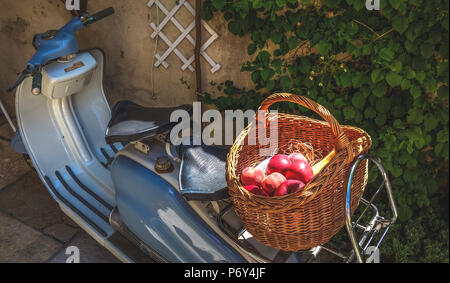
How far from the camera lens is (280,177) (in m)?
1.40

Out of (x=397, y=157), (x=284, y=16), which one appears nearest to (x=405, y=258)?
(x=397, y=157)

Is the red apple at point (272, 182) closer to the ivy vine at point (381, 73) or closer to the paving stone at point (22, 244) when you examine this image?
the ivy vine at point (381, 73)

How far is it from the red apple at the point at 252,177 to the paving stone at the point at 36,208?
52.6 inches

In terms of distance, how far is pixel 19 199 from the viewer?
2557 millimetres

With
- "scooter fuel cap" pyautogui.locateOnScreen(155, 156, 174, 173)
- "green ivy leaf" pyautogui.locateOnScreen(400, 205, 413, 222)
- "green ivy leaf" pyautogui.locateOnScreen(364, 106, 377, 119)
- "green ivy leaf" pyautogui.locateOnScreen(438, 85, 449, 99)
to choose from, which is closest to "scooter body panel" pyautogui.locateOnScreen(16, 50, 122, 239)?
"scooter fuel cap" pyautogui.locateOnScreen(155, 156, 174, 173)

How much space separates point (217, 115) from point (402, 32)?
115cm

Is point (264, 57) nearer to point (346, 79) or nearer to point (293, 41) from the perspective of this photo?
point (293, 41)

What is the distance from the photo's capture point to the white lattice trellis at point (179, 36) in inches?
95.0

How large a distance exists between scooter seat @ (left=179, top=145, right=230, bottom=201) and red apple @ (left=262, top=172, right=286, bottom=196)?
0.20 metres

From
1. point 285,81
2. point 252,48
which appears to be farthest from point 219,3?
point 285,81

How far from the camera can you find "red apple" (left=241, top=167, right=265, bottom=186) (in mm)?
1442

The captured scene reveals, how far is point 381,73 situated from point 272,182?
3.56 ft

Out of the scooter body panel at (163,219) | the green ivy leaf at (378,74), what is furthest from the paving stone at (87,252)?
the green ivy leaf at (378,74)

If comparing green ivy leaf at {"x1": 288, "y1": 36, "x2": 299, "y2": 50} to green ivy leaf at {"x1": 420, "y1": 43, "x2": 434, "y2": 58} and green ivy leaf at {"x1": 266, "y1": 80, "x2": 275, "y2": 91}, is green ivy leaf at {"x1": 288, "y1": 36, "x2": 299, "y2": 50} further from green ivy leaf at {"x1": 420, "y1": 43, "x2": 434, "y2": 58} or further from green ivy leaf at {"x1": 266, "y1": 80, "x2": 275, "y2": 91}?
green ivy leaf at {"x1": 420, "y1": 43, "x2": 434, "y2": 58}
